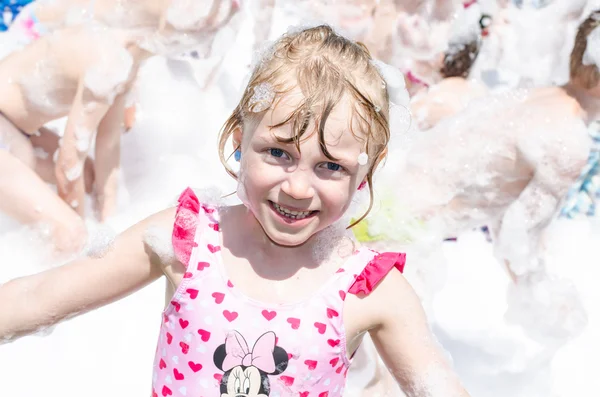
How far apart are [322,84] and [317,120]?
7 cm

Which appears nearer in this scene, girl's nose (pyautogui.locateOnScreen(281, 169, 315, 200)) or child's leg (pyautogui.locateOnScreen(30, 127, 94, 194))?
girl's nose (pyautogui.locateOnScreen(281, 169, 315, 200))

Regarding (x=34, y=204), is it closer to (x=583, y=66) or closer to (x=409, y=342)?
(x=409, y=342)

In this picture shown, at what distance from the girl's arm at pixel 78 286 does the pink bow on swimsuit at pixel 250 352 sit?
217mm

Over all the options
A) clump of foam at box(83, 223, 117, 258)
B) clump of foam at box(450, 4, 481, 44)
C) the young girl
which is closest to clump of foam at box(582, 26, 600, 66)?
clump of foam at box(450, 4, 481, 44)

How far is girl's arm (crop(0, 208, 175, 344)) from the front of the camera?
140cm

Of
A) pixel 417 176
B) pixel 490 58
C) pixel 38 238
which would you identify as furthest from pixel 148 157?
pixel 490 58

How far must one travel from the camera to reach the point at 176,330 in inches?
55.2

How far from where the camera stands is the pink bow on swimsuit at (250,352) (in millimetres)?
1353

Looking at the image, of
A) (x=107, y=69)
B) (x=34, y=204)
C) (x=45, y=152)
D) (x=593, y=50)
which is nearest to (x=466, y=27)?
(x=593, y=50)

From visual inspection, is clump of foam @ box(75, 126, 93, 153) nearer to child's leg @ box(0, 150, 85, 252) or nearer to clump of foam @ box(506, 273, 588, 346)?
child's leg @ box(0, 150, 85, 252)

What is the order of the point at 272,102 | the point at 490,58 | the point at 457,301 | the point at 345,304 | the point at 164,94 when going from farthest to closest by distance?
the point at 490,58 < the point at 164,94 < the point at 457,301 < the point at 345,304 < the point at 272,102

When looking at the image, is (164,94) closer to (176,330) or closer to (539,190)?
(539,190)

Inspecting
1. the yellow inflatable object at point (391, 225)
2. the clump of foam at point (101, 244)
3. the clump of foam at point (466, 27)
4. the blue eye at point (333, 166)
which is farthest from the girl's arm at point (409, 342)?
the clump of foam at point (466, 27)

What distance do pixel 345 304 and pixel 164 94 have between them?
9.04 feet
